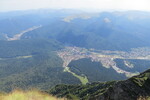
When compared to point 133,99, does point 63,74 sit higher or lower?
lower

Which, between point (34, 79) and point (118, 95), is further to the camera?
point (34, 79)

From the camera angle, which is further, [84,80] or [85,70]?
[85,70]

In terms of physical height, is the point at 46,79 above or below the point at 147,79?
below

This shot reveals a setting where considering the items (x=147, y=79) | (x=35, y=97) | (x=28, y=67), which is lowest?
(x=28, y=67)

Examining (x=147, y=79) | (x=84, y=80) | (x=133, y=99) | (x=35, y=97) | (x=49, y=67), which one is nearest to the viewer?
(x=35, y=97)

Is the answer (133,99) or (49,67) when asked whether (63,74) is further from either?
(133,99)

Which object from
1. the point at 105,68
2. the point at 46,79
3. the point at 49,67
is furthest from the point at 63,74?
the point at 105,68

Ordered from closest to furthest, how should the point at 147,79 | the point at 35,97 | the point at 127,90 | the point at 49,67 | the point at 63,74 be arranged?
the point at 35,97 < the point at 127,90 < the point at 147,79 < the point at 63,74 < the point at 49,67

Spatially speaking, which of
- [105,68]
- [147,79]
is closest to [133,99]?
[147,79]

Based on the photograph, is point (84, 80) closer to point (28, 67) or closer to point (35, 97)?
point (28, 67)
